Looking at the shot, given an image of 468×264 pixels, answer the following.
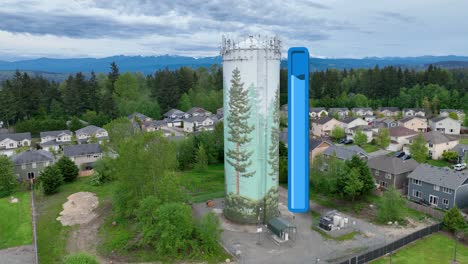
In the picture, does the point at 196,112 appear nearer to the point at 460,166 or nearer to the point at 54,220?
the point at 54,220

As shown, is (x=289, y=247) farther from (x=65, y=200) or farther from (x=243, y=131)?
(x=65, y=200)

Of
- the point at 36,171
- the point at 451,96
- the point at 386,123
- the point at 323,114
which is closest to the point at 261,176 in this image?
the point at 36,171

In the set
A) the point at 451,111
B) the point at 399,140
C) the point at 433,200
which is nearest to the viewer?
the point at 433,200

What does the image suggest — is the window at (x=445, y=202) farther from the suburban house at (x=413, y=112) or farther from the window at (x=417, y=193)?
the suburban house at (x=413, y=112)

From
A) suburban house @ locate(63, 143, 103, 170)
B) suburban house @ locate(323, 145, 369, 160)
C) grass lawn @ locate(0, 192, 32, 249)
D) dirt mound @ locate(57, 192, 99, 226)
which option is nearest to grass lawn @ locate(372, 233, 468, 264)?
suburban house @ locate(323, 145, 369, 160)

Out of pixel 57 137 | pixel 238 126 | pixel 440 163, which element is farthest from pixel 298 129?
pixel 57 137

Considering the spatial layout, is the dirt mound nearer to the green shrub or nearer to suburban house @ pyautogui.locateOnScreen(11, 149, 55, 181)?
suburban house @ pyautogui.locateOnScreen(11, 149, 55, 181)
